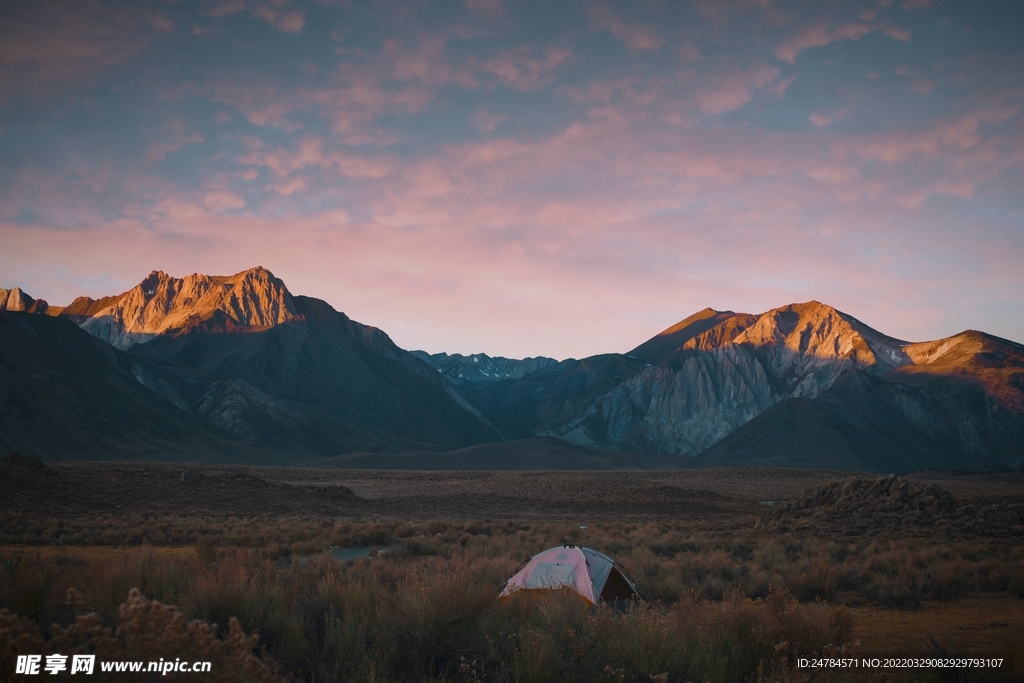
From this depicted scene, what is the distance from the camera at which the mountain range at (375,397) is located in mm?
107375

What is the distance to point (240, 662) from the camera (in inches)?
192

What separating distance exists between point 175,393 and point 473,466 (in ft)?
228

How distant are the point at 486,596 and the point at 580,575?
4.96 metres

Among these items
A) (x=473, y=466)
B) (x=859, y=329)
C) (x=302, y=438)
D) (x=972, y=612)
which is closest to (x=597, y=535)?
(x=972, y=612)

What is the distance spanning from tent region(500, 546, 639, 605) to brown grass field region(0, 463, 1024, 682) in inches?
24.6

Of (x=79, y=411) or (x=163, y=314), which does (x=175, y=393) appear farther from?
(x=163, y=314)

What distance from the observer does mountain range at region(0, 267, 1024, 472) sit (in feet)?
352

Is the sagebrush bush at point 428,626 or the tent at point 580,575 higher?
the sagebrush bush at point 428,626

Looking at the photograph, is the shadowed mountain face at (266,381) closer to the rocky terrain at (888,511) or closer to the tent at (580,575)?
the rocky terrain at (888,511)

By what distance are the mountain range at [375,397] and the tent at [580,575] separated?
3666 inches

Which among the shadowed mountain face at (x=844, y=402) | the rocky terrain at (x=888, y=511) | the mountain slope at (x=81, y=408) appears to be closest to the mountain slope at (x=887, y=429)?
the shadowed mountain face at (x=844, y=402)

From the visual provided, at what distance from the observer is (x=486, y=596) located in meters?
8.20

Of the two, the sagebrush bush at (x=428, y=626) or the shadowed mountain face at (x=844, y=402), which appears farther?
the shadowed mountain face at (x=844, y=402)

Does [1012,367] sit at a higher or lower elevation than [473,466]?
higher
